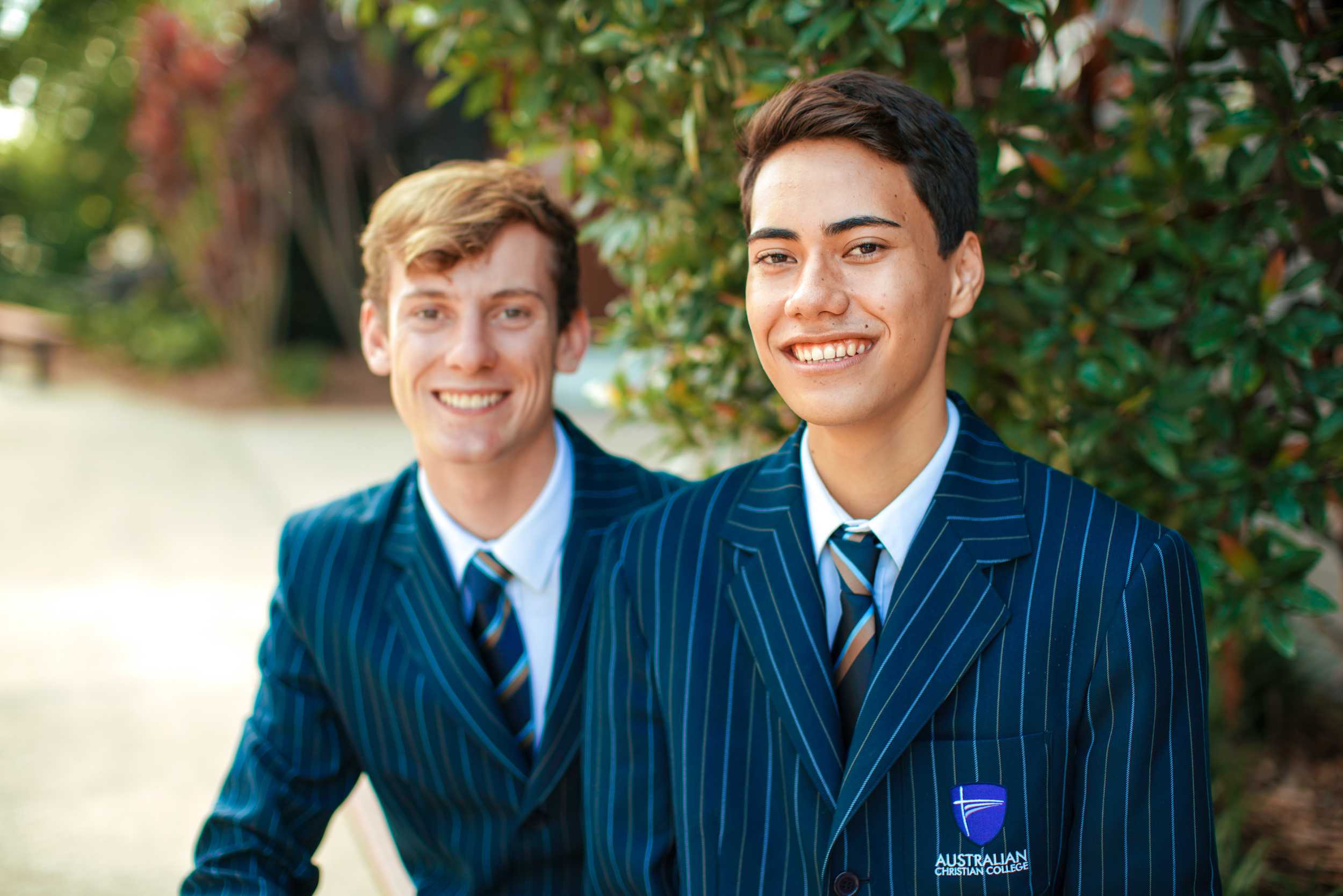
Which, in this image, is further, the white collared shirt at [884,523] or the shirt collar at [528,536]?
the shirt collar at [528,536]

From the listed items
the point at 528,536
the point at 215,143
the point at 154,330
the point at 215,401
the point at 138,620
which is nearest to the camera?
the point at 528,536

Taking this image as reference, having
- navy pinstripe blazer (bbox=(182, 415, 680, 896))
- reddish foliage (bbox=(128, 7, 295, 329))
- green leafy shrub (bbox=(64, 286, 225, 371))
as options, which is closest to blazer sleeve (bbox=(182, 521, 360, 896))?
navy pinstripe blazer (bbox=(182, 415, 680, 896))

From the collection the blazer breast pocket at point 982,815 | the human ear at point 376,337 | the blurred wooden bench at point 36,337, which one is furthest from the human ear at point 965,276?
the blurred wooden bench at point 36,337

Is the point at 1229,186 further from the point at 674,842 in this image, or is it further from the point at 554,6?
the point at 674,842

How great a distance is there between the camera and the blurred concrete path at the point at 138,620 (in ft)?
12.8

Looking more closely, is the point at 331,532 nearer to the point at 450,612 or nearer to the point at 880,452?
the point at 450,612

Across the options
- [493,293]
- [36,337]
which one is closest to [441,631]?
[493,293]

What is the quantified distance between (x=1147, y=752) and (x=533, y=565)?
1187mm

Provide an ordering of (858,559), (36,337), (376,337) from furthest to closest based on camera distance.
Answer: (36,337) → (376,337) → (858,559)

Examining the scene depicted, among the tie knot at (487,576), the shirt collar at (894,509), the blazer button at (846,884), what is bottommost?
the blazer button at (846,884)

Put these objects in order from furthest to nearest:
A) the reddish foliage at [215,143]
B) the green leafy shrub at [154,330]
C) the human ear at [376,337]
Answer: the green leafy shrub at [154,330]
the reddish foliage at [215,143]
the human ear at [376,337]

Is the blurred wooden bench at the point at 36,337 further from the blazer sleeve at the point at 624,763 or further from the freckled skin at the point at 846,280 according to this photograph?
the freckled skin at the point at 846,280

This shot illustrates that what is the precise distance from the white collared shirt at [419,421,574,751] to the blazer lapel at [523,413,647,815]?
3cm

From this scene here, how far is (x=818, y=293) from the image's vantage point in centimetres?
166
